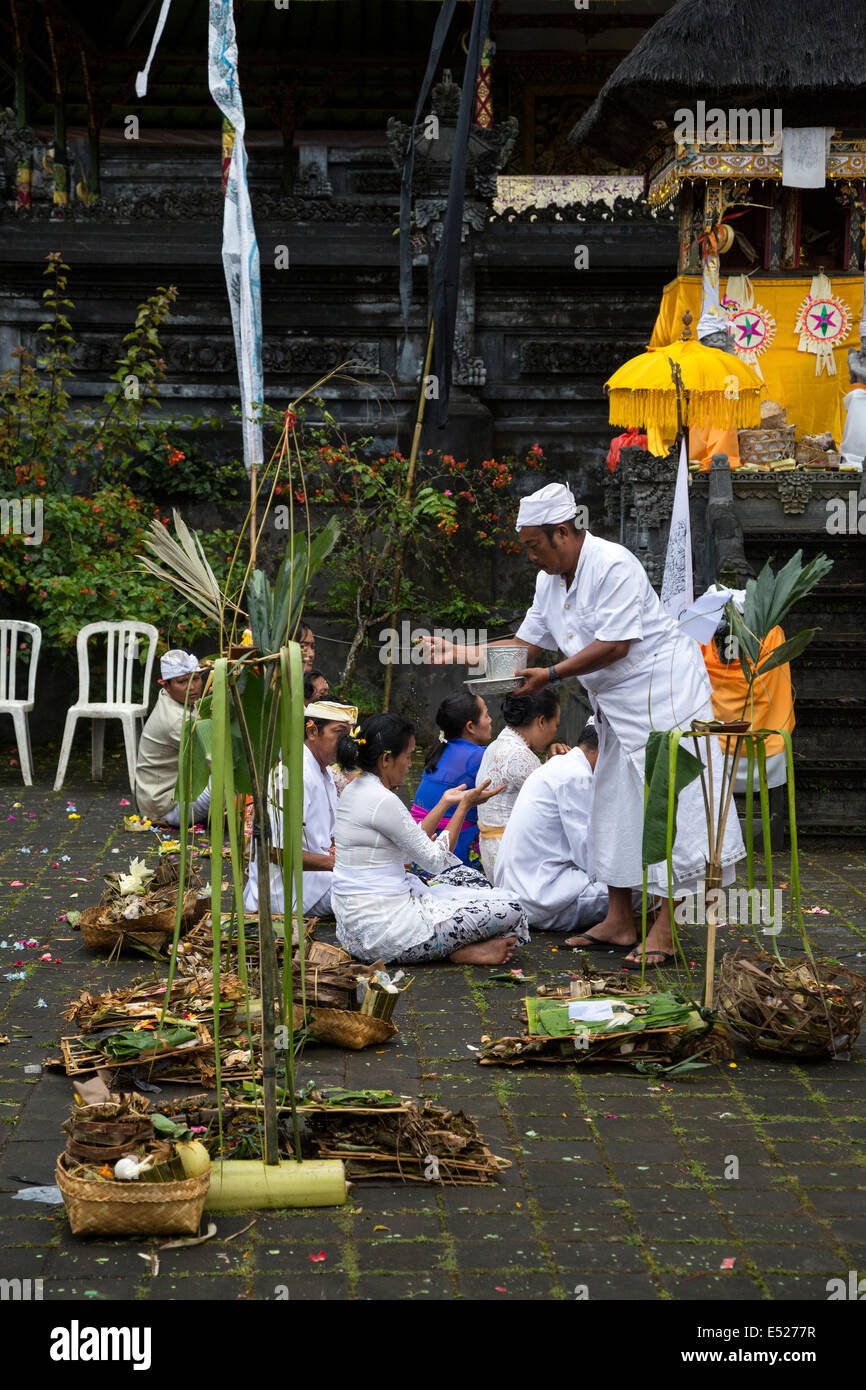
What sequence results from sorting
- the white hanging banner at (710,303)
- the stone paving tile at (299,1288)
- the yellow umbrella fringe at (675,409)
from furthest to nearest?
the white hanging banner at (710,303) → the yellow umbrella fringe at (675,409) → the stone paving tile at (299,1288)

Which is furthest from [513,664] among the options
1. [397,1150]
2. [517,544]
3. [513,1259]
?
[517,544]

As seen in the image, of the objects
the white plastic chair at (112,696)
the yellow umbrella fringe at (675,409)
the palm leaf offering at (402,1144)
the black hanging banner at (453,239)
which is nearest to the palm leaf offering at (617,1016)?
the palm leaf offering at (402,1144)

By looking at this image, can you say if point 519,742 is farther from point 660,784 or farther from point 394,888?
point 660,784

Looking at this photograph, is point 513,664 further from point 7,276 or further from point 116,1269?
point 7,276

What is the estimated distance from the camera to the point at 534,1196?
3.62 meters

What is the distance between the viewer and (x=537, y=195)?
51.6 feet

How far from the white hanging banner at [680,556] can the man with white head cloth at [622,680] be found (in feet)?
6.77

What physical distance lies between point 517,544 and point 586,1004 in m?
7.59

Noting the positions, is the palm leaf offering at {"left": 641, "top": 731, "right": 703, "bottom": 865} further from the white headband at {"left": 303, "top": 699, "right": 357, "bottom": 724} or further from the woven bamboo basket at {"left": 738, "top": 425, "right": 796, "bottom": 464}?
the woven bamboo basket at {"left": 738, "top": 425, "right": 796, "bottom": 464}

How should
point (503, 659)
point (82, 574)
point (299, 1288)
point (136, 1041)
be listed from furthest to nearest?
1. point (82, 574)
2. point (503, 659)
3. point (136, 1041)
4. point (299, 1288)

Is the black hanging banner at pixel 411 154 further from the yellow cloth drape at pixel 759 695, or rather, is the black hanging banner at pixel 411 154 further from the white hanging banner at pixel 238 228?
the yellow cloth drape at pixel 759 695

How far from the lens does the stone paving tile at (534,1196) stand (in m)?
3.16

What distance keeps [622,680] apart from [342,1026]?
76.3 inches

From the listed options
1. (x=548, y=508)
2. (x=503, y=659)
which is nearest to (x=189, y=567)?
(x=548, y=508)
